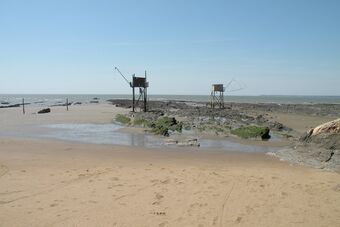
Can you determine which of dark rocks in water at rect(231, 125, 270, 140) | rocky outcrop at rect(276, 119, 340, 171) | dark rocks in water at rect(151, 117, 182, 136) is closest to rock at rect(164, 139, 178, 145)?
dark rocks in water at rect(151, 117, 182, 136)

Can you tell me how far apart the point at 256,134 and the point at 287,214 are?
40.7 ft

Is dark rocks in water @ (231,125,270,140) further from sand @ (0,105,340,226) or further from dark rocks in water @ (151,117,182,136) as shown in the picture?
sand @ (0,105,340,226)

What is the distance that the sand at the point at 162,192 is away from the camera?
6.84 meters

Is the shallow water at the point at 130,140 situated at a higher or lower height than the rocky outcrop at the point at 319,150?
lower

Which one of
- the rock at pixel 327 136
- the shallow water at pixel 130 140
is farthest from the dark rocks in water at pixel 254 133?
the rock at pixel 327 136

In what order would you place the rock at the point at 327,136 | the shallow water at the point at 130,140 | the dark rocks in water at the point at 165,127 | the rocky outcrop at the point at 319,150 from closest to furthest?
the rocky outcrop at the point at 319,150, the rock at the point at 327,136, the shallow water at the point at 130,140, the dark rocks in water at the point at 165,127

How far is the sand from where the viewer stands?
22.4 feet

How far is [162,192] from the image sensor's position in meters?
8.49

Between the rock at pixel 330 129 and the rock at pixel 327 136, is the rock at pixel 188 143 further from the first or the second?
the rock at pixel 330 129

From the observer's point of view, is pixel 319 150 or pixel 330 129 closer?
pixel 319 150

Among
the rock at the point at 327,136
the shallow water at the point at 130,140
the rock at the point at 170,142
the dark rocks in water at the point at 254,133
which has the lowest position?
the shallow water at the point at 130,140

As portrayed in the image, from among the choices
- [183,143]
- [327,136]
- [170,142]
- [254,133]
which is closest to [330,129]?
[327,136]

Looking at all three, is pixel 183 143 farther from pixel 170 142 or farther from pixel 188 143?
pixel 170 142

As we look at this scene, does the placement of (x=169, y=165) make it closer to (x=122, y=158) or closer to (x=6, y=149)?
(x=122, y=158)
